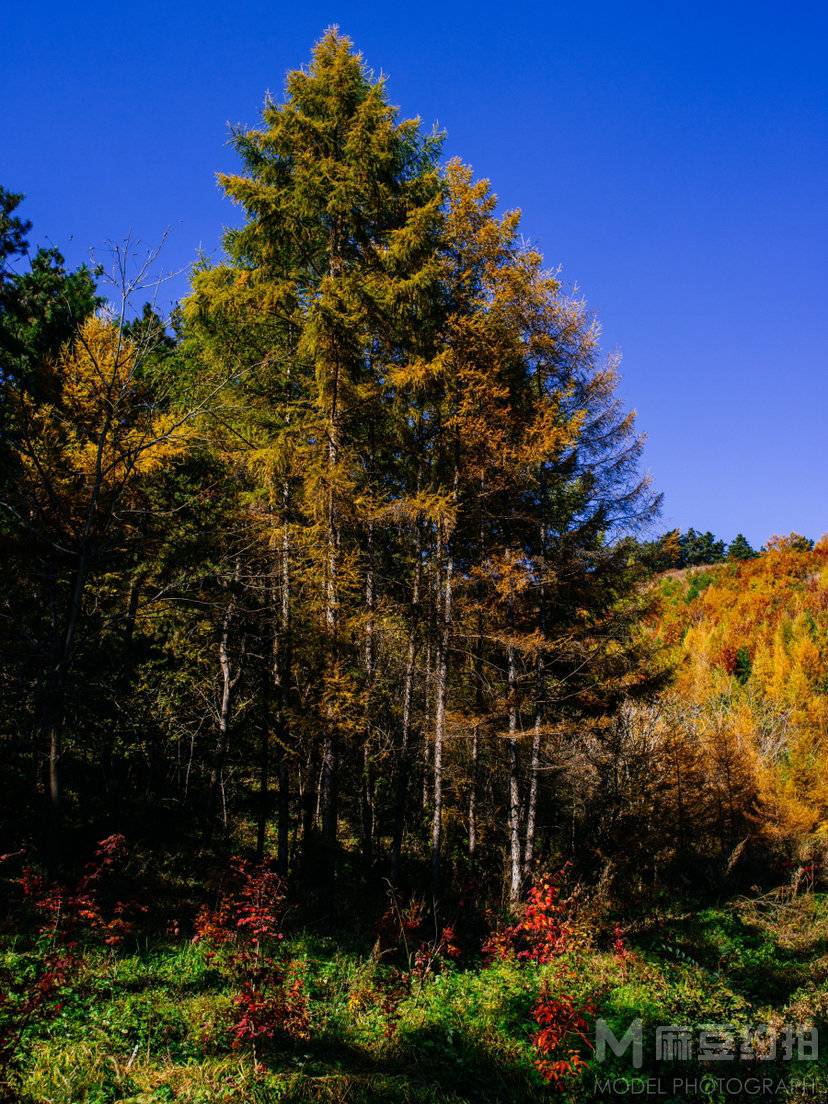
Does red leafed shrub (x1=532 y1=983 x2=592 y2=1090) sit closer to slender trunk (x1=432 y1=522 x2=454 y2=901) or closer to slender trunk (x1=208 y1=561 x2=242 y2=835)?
slender trunk (x1=432 y1=522 x2=454 y2=901)

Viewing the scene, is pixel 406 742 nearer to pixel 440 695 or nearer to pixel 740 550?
pixel 440 695

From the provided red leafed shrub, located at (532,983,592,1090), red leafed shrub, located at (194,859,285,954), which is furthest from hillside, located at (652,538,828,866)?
red leafed shrub, located at (194,859,285,954)

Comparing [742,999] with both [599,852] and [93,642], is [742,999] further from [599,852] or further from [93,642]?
[93,642]

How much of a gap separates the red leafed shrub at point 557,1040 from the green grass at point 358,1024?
0.54 ft

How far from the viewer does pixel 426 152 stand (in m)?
12.7

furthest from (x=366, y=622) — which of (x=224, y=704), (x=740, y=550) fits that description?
(x=740, y=550)

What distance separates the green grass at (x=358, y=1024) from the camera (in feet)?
15.2

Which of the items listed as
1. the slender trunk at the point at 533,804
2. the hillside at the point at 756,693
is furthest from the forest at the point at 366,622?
the hillside at the point at 756,693

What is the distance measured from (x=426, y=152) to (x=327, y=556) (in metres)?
9.23

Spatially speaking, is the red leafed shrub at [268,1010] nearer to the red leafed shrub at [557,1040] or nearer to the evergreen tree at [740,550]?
the red leafed shrub at [557,1040]

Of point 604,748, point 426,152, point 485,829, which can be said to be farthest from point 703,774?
Result: point 426,152

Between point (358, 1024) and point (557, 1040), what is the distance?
218 centimetres

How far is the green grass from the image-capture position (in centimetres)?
462

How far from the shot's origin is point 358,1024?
249 inches
